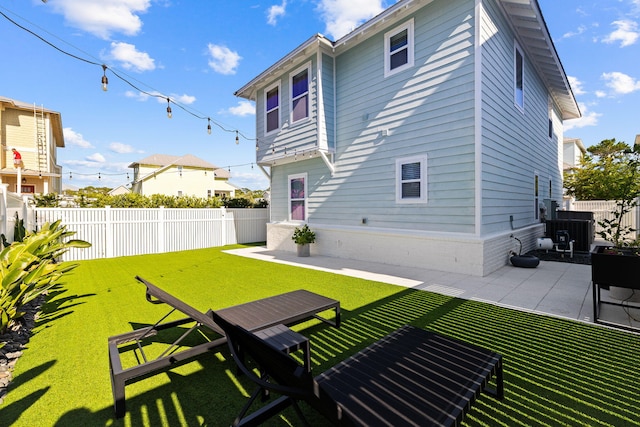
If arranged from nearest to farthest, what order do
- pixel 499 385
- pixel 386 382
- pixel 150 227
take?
pixel 386 382, pixel 499 385, pixel 150 227

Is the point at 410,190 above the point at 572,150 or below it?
below

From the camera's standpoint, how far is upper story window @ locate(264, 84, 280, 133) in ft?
34.2

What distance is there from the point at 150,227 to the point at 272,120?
615cm

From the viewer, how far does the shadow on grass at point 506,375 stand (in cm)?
200

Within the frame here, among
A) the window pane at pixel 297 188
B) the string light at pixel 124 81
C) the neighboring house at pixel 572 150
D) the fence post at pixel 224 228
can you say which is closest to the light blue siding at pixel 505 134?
→ the window pane at pixel 297 188

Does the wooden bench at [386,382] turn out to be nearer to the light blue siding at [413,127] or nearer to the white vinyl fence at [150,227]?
the light blue siding at [413,127]

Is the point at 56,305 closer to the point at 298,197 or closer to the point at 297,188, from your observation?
the point at 298,197

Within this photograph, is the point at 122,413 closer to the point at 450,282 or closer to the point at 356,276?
the point at 356,276

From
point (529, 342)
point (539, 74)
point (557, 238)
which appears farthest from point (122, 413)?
point (539, 74)

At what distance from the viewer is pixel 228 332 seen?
1.83m

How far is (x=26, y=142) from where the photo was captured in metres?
16.5

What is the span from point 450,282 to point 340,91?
6.60 m

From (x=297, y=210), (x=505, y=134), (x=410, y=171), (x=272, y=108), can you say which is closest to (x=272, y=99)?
(x=272, y=108)

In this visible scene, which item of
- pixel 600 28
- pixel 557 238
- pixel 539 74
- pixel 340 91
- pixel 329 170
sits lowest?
pixel 557 238
